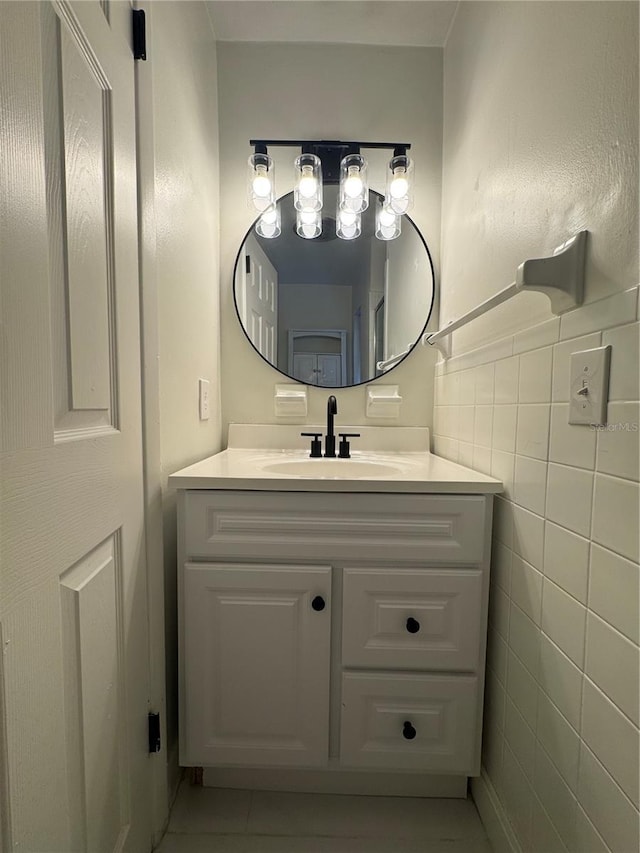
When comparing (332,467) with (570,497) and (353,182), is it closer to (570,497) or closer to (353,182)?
(570,497)

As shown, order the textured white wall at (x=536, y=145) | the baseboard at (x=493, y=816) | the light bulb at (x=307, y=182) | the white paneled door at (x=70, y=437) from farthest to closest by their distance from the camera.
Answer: the light bulb at (x=307, y=182), the baseboard at (x=493, y=816), the textured white wall at (x=536, y=145), the white paneled door at (x=70, y=437)

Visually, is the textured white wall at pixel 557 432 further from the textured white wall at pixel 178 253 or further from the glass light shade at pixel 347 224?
the textured white wall at pixel 178 253

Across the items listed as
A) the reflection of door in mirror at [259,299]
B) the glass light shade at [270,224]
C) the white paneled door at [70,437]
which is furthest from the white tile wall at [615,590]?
the glass light shade at [270,224]

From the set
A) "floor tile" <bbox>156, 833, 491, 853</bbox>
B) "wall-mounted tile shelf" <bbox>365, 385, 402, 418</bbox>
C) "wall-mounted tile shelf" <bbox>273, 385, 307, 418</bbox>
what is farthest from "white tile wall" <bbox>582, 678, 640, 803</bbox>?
"wall-mounted tile shelf" <bbox>273, 385, 307, 418</bbox>

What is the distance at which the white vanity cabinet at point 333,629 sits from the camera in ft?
2.75

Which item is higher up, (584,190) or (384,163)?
(384,163)

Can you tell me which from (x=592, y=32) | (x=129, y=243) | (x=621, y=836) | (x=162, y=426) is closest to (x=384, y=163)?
(x=592, y=32)

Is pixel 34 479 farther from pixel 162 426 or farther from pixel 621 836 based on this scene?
pixel 621 836

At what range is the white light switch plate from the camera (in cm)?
53

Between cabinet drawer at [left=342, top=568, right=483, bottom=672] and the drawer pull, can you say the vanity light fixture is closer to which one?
cabinet drawer at [left=342, top=568, right=483, bottom=672]

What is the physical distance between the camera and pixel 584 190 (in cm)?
59

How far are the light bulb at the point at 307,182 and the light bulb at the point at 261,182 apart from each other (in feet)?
0.38

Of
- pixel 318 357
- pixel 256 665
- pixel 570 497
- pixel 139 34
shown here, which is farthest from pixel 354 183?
pixel 256 665

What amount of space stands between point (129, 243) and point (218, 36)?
1.14 metres
